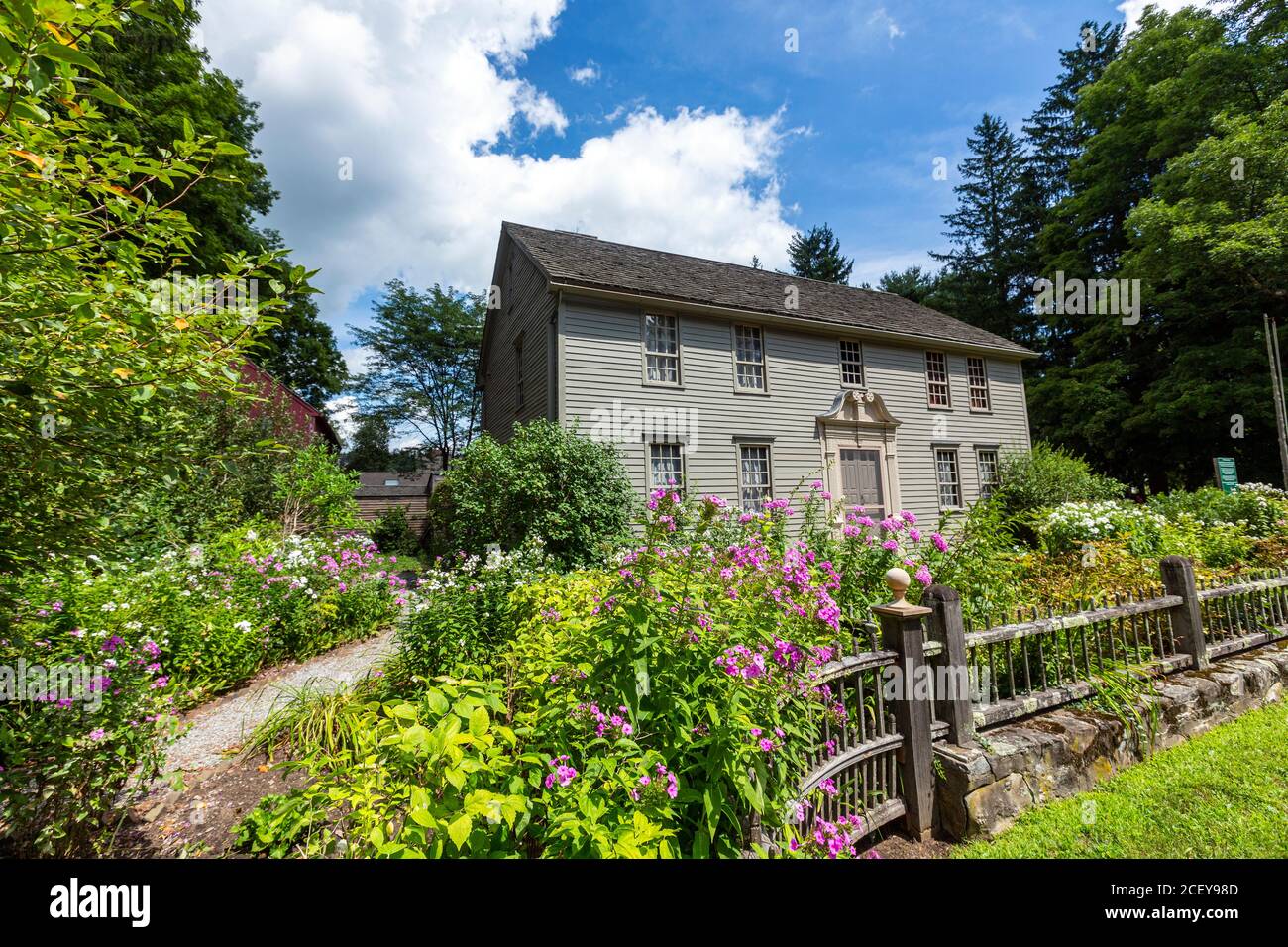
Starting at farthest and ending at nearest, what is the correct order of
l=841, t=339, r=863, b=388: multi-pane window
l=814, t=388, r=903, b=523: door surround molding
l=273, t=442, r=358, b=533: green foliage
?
l=841, t=339, r=863, b=388: multi-pane window < l=814, t=388, r=903, b=523: door surround molding < l=273, t=442, r=358, b=533: green foliage

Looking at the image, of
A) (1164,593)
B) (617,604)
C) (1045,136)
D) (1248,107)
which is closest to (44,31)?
(617,604)

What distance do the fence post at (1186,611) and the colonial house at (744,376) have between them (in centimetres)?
664

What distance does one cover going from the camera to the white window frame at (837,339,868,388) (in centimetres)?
1396

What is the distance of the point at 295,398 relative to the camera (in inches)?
661

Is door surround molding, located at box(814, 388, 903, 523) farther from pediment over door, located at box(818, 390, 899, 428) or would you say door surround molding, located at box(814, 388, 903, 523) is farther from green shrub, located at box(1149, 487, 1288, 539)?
green shrub, located at box(1149, 487, 1288, 539)

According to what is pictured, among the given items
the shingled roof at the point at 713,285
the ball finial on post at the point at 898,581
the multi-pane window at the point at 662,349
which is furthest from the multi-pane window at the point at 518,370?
the ball finial on post at the point at 898,581

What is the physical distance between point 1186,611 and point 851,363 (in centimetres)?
1046

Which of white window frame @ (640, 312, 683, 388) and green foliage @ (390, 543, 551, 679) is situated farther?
white window frame @ (640, 312, 683, 388)

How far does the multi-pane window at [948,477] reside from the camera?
14938 millimetres

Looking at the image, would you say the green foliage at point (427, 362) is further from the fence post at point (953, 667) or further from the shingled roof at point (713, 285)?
the fence post at point (953, 667)

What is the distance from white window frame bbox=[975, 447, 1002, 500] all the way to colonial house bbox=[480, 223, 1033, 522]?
0.06 meters
